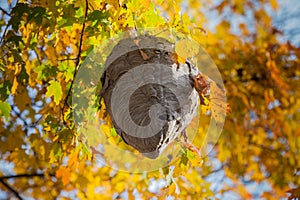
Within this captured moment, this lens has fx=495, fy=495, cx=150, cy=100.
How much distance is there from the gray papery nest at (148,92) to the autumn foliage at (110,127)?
0.52 feet

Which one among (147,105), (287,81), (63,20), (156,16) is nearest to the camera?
(147,105)

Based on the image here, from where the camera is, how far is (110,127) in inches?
104

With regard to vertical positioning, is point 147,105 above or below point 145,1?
below

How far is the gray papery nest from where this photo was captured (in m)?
1.87

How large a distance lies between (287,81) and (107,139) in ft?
11.8

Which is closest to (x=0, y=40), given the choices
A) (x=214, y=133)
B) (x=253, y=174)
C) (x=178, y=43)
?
(x=178, y=43)

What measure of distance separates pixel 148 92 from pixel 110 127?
0.73 metres

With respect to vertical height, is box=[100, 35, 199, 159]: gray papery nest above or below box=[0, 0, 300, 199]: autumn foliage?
below

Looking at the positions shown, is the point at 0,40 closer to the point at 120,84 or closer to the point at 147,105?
the point at 120,84

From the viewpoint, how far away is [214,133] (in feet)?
8.55

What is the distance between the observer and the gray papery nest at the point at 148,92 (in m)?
1.87

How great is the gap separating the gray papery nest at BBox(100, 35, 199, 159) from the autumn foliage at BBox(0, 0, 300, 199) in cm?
16

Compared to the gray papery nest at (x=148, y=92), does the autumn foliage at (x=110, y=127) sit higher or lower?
higher

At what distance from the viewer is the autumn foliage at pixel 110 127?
2.30 m
